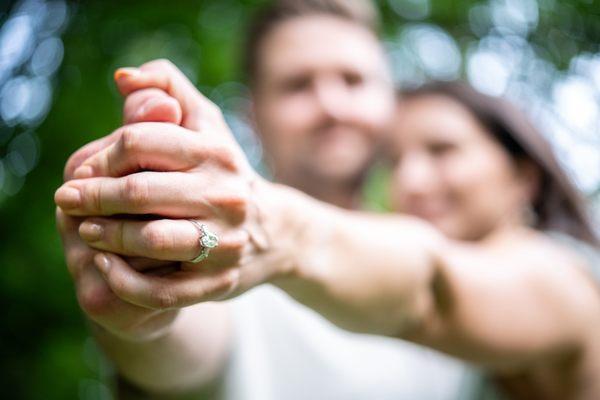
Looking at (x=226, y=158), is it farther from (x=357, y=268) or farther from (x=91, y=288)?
(x=357, y=268)

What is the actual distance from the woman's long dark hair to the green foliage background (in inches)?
33.1

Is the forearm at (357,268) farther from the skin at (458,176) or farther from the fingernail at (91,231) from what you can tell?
the skin at (458,176)

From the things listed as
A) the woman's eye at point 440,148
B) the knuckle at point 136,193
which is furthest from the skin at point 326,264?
the woman's eye at point 440,148

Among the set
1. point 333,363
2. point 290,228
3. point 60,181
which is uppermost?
point 290,228

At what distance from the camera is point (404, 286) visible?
1.08 metres

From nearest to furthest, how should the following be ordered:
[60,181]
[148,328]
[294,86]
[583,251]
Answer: [148,328]
[583,251]
[60,181]
[294,86]

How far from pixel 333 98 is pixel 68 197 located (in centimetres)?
154

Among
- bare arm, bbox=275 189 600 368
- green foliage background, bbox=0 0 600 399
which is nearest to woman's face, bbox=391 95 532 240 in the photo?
bare arm, bbox=275 189 600 368

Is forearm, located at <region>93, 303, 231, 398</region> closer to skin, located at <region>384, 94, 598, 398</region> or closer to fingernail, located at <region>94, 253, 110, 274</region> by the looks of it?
fingernail, located at <region>94, 253, 110, 274</region>

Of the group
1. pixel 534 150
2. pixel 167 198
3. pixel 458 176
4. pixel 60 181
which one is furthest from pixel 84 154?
pixel 534 150

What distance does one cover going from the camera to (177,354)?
994 millimetres

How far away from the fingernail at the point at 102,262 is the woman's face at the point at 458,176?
153 centimetres

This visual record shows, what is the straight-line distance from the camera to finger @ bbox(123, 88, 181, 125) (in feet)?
2.39

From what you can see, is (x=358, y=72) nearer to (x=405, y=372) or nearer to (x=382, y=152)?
(x=382, y=152)
